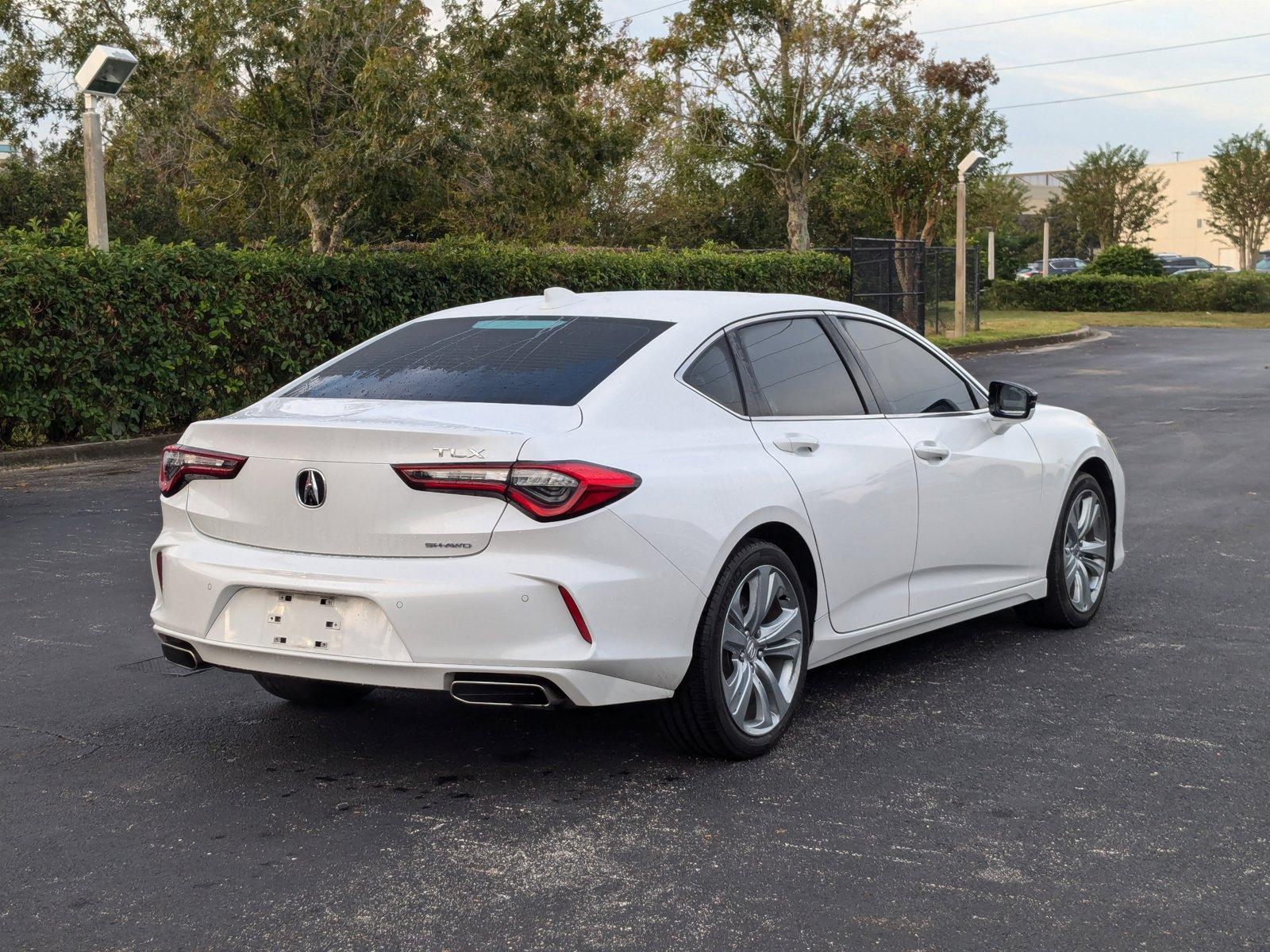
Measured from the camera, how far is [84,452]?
557 inches

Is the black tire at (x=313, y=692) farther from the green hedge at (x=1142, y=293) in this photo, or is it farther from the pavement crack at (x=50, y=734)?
the green hedge at (x=1142, y=293)

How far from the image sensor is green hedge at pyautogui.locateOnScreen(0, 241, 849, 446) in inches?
550

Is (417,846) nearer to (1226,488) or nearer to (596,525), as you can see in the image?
(596,525)

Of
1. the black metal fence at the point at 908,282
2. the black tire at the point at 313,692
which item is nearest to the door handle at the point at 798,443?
the black tire at the point at 313,692

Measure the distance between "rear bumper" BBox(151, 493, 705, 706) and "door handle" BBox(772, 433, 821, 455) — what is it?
2.52 feet

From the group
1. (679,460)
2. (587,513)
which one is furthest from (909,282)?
(587,513)

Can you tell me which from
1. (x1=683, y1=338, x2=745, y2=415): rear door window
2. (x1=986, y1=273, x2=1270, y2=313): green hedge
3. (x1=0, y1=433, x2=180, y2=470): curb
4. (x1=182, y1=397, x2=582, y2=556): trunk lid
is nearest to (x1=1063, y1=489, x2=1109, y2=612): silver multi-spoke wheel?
(x1=683, y1=338, x2=745, y2=415): rear door window

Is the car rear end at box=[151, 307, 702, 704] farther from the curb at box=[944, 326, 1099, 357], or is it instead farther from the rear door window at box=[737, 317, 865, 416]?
the curb at box=[944, 326, 1099, 357]

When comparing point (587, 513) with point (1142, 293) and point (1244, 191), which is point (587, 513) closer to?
point (1142, 293)

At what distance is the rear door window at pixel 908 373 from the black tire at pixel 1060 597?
0.79 metres

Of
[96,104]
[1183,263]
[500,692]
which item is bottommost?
[500,692]

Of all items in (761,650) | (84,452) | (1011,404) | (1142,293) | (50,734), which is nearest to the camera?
(761,650)

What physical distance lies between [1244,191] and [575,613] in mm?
66447

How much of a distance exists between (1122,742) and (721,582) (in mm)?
1533
